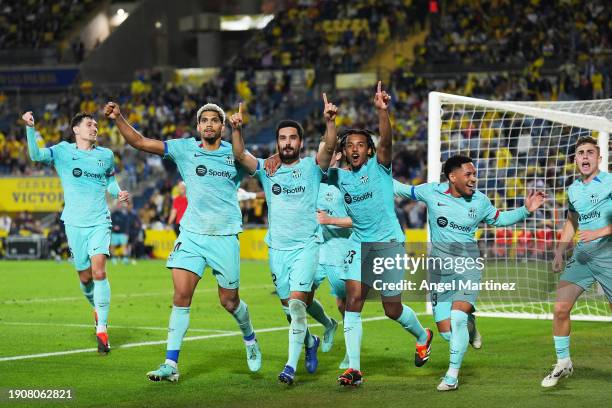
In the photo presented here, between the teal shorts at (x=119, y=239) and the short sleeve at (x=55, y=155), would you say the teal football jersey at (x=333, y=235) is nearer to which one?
the short sleeve at (x=55, y=155)

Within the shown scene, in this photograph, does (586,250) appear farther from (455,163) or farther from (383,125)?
(383,125)

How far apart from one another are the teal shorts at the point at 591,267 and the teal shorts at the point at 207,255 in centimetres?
321

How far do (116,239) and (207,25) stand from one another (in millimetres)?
20808

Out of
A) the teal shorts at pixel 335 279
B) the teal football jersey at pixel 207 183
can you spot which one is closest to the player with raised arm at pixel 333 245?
the teal shorts at pixel 335 279

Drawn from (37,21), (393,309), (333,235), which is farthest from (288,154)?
(37,21)

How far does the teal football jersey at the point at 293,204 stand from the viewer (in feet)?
34.9

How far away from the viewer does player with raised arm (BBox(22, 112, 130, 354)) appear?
43.3ft

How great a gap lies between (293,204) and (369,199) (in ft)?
2.41

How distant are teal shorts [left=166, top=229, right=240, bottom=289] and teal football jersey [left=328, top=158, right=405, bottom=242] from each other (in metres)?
1.22

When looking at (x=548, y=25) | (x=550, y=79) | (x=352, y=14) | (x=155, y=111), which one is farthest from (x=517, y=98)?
(x=155, y=111)

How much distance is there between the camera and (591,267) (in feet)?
34.7

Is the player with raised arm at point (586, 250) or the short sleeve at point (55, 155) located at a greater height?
the short sleeve at point (55, 155)

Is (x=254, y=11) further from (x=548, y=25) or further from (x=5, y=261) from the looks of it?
(x=5, y=261)

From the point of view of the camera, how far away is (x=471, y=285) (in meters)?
10.5
